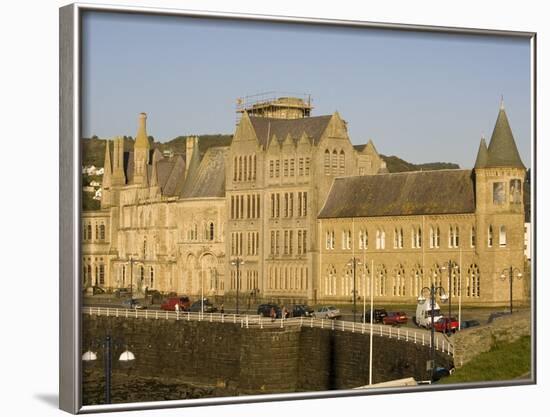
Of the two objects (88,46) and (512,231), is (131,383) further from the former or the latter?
(512,231)

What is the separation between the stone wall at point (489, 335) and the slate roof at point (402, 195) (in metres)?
5.12

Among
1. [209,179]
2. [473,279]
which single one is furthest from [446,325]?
[209,179]

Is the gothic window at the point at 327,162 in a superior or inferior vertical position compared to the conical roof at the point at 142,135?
inferior

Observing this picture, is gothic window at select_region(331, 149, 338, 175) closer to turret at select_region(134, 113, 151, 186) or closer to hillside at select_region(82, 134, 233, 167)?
hillside at select_region(82, 134, 233, 167)

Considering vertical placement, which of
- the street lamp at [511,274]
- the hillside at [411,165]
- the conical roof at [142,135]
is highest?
the conical roof at [142,135]

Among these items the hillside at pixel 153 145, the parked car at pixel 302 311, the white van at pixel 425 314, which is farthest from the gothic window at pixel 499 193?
the hillside at pixel 153 145

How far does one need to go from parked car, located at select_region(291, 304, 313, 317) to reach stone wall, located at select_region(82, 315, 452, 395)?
47 centimetres

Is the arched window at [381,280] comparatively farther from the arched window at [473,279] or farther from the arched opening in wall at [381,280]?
the arched window at [473,279]

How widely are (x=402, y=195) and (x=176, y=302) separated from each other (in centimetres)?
977

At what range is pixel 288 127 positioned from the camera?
52344mm

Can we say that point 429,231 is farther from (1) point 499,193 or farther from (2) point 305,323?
(2) point 305,323

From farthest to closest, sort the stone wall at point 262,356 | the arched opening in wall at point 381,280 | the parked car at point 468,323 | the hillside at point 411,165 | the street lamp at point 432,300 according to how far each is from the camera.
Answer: the arched opening in wall at point 381,280
the parked car at point 468,323
the hillside at point 411,165
the street lamp at point 432,300
the stone wall at point 262,356

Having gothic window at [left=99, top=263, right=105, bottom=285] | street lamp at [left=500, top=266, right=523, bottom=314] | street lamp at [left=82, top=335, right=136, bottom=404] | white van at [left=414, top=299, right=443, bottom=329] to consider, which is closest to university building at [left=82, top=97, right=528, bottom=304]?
street lamp at [left=500, top=266, right=523, bottom=314]

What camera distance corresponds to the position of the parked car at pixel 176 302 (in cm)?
4743
